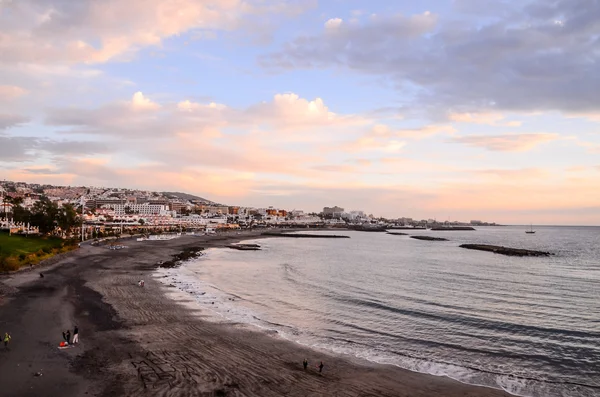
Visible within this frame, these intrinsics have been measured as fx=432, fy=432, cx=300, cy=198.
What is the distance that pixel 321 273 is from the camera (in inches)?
1842

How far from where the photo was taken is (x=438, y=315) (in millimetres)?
26156

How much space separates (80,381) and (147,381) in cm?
205

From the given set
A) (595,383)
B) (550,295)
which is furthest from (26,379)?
(550,295)

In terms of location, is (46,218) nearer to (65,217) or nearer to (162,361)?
(65,217)

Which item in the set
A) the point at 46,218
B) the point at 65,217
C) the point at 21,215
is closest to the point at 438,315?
the point at 46,218

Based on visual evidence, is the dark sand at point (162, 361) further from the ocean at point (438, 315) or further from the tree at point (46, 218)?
the tree at point (46, 218)

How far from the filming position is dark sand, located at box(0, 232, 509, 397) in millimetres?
13781

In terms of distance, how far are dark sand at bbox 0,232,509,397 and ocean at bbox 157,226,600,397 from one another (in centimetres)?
194

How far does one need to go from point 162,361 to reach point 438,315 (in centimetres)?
1684

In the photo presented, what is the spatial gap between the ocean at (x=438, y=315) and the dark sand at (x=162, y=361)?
1.94 meters

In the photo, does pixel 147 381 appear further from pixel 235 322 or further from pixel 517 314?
pixel 517 314

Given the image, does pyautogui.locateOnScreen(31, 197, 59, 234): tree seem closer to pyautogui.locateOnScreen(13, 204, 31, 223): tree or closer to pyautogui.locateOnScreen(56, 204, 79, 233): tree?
pyautogui.locateOnScreen(56, 204, 79, 233): tree

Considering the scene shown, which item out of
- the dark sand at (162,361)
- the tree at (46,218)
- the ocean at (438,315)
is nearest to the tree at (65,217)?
the tree at (46,218)

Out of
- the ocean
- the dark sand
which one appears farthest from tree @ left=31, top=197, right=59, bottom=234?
the dark sand
